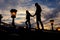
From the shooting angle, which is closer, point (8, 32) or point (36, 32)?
point (8, 32)

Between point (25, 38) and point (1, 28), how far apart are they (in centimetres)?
232

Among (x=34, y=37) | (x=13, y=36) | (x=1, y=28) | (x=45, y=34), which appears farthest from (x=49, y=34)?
(x=1, y=28)

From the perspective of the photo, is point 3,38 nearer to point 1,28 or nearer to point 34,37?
point 1,28

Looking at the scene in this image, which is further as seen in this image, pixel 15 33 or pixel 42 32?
pixel 42 32

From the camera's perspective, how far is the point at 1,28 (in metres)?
14.6

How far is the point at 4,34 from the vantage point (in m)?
14.7

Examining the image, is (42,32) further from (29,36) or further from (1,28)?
(1,28)

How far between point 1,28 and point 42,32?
12.5 feet

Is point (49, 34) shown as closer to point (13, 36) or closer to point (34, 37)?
point (34, 37)

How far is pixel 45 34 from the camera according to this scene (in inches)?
630

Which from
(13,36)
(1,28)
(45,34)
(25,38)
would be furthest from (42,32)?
(1,28)

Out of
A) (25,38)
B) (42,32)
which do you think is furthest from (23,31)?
(42,32)

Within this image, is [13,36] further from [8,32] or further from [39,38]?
[39,38]

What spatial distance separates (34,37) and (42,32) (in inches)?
35.7
